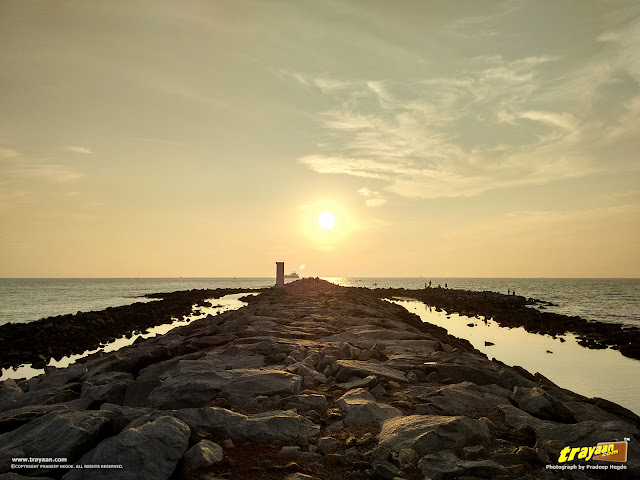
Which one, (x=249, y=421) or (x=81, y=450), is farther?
(x=249, y=421)

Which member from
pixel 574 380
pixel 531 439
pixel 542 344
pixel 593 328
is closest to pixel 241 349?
→ pixel 531 439

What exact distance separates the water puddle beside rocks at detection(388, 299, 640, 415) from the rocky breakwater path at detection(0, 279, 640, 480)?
4.74 meters

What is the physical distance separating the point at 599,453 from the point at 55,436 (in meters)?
6.07

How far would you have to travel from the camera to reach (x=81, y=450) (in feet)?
14.5

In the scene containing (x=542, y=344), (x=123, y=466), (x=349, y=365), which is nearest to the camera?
(x=123, y=466)

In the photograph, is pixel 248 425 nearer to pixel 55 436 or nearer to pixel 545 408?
pixel 55 436

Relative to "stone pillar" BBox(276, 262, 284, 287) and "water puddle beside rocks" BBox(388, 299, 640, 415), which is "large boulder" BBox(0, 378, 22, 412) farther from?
"stone pillar" BBox(276, 262, 284, 287)

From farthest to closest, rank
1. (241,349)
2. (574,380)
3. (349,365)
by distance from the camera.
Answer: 1. (574,380)
2. (241,349)
3. (349,365)

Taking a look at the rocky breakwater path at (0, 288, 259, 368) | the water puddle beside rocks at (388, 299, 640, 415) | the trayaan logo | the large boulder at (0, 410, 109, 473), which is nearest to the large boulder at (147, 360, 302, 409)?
the large boulder at (0, 410, 109, 473)

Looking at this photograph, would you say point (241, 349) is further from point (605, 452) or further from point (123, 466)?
point (605, 452)

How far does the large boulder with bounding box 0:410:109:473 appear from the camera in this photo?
14.4 feet

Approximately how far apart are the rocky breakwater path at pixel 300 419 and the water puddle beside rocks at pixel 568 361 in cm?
474

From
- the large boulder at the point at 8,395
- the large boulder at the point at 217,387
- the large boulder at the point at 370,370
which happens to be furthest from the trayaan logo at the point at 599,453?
the large boulder at the point at 8,395

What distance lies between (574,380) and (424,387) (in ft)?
26.4
